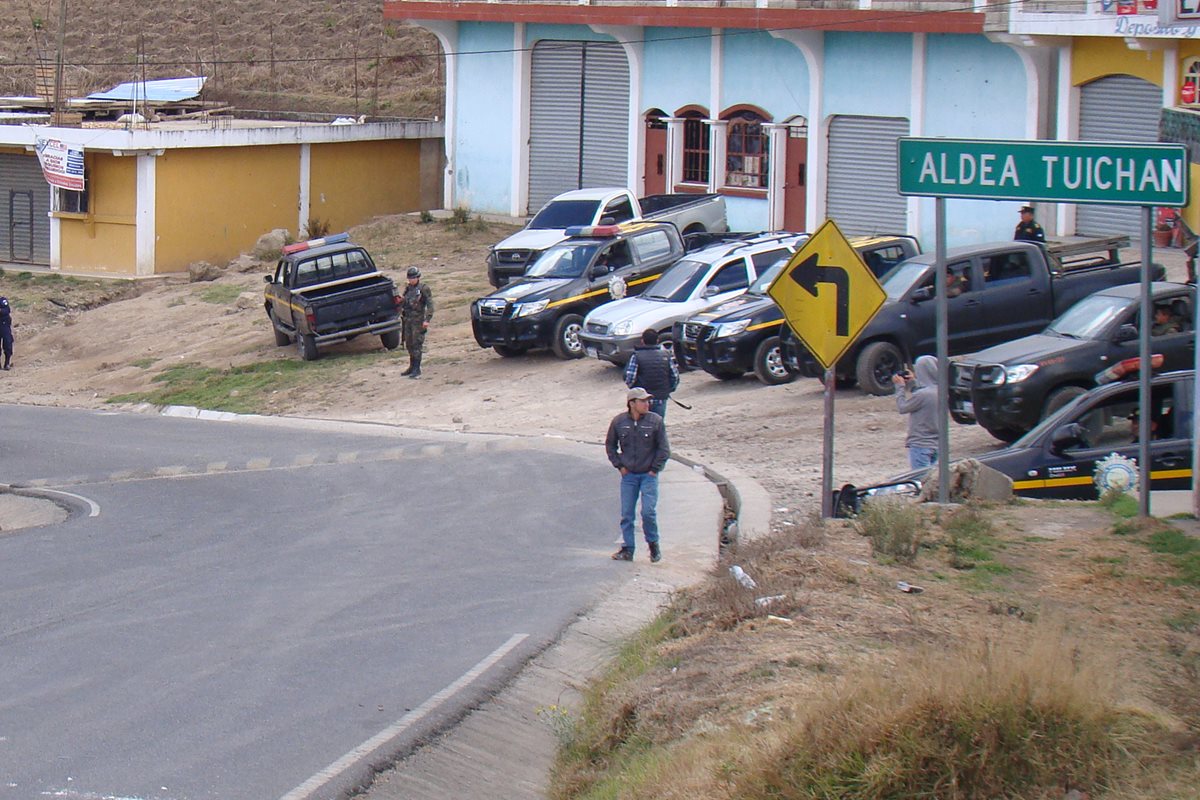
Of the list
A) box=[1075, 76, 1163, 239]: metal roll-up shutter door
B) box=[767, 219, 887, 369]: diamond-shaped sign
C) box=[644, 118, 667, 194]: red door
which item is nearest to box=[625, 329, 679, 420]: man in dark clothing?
box=[767, 219, 887, 369]: diamond-shaped sign

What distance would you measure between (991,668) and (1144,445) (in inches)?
188

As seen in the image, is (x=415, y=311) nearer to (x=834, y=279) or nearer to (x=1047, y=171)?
(x=834, y=279)

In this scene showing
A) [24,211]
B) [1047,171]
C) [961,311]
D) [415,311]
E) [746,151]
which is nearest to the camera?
[1047,171]

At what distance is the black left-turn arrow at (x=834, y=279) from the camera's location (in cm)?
1080

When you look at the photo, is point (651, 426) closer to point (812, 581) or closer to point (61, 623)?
point (812, 581)

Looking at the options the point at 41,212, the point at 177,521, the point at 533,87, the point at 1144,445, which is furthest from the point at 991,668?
the point at 41,212

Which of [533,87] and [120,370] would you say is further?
[533,87]

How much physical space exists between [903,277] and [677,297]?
403 cm

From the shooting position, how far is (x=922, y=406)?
45.3ft

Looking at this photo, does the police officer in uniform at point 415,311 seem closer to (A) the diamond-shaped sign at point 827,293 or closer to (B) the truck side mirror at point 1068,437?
(B) the truck side mirror at point 1068,437

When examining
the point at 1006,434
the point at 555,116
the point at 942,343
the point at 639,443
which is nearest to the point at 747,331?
the point at 1006,434

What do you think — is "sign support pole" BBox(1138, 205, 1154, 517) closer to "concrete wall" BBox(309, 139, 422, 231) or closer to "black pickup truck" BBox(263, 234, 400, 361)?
"black pickup truck" BBox(263, 234, 400, 361)

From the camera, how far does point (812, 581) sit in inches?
355

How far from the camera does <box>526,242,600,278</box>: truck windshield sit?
24.4m
